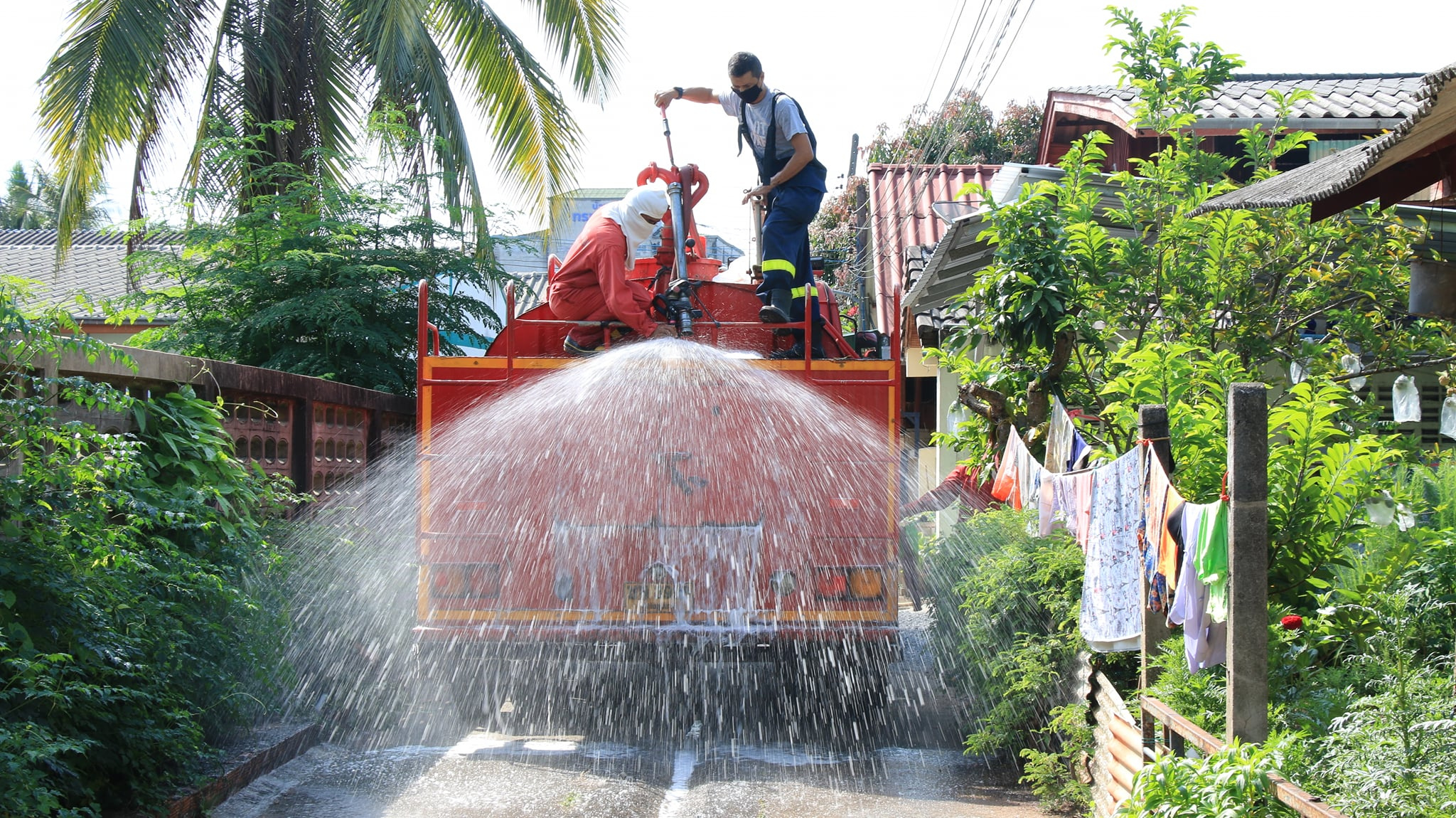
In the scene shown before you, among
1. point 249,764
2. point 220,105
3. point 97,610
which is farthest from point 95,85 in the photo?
point 97,610

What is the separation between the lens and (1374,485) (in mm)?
4699

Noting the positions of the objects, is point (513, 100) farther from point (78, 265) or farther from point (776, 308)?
point (78, 265)

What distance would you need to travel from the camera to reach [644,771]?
21.6 ft

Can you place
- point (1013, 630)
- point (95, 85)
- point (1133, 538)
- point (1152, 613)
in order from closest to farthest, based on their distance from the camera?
point (1152, 613)
point (1133, 538)
point (1013, 630)
point (95, 85)

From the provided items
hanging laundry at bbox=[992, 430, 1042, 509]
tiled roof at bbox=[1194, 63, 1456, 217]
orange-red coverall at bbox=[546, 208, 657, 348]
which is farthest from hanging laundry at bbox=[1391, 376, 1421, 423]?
orange-red coverall at bbox=[546, 208, 657, 348]

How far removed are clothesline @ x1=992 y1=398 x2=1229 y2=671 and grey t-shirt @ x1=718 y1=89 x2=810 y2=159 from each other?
2896 mm

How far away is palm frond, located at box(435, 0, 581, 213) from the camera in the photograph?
12719 millimetres

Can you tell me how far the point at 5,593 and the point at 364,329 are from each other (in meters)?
6.55

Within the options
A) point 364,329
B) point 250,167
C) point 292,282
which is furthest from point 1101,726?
point 250,167

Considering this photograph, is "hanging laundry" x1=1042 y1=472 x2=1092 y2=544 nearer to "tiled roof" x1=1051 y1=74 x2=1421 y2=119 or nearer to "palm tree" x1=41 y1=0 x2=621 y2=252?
"tiled roof" x1=1051 y1=74 x2=1421 y2=119

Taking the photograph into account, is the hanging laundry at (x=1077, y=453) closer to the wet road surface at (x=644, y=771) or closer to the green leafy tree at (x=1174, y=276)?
the green leafy tree at (x=1174, y=276)

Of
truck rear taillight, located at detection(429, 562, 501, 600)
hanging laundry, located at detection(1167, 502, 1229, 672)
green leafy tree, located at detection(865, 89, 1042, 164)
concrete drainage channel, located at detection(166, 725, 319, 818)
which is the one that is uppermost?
green leafy tree, located at detection(865, 89, 1042, 164)

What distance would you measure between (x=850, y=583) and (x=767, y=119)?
349cm

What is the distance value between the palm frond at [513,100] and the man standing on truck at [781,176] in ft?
15.0
